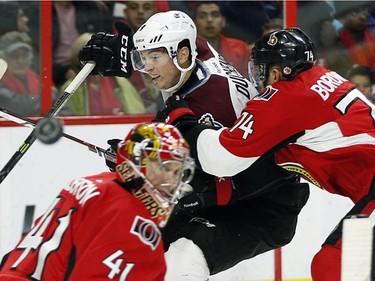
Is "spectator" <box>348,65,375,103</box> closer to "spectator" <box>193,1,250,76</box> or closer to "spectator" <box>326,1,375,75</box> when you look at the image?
"spectator" <box>326,1,375,75</box>

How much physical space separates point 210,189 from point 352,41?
5.42 ft

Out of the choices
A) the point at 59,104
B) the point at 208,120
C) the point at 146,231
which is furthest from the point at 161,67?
the point at 146,231

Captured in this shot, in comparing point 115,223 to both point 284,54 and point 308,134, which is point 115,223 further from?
point 284,54

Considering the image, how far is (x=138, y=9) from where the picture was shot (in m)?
4.79

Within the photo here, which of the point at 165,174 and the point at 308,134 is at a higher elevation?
the point at 165,174

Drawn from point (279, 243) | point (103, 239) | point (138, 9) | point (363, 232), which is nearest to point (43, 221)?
point (103, 239)

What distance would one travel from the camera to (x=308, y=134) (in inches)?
136

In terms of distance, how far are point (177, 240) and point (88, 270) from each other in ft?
3.79

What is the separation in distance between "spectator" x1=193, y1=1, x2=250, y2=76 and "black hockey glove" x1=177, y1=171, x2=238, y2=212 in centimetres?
131

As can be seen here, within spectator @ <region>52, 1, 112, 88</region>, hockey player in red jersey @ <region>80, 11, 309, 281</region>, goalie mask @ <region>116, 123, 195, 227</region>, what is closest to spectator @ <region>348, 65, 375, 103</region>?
spectator @ <region>52, 1, 112, 88</region>

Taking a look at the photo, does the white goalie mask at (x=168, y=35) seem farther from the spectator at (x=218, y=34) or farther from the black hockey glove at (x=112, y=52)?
the spectator at (x=218, y=34)

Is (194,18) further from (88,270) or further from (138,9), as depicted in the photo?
(88,270)

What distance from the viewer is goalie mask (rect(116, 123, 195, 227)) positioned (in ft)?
8.60

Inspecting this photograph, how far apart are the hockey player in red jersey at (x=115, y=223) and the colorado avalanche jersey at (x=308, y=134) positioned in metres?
0.75
